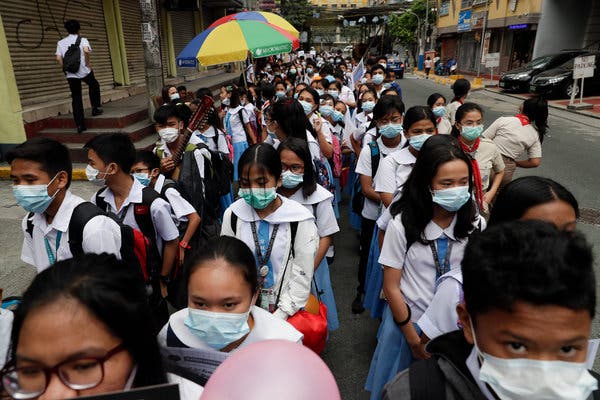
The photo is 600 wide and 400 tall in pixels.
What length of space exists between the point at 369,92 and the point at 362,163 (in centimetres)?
254

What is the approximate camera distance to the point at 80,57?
21.3 ft

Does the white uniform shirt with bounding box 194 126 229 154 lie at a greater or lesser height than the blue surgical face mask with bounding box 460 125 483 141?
lesser

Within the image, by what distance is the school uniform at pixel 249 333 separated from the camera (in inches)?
59.4

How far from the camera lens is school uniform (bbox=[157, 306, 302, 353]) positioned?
151 cm

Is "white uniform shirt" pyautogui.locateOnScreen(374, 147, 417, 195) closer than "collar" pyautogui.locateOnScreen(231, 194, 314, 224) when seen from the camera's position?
No

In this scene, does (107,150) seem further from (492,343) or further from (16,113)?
(16,113)

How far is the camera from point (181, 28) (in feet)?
50.2

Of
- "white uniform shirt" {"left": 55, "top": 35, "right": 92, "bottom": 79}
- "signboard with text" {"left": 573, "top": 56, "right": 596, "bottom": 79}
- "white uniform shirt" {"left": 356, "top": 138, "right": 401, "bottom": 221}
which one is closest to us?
"white uniform shirt" {"left": 356, "top": 138, "right": 401, "bottom": 221}

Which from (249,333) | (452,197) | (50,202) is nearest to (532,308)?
(249,333)

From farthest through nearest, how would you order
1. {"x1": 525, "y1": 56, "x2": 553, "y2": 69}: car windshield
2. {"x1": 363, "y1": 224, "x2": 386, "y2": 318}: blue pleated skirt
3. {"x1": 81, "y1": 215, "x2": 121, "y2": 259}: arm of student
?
{"x1": 525, "y1": 56, "x2": 553, "y2": 69}: car windshield
{"x1": 363, "y1": 224, "x2": 386, "y2": 318}: blue pleated skirt
{"x1": 81, "y1": 215, "x2": 121, "y2": 259}: arm of student

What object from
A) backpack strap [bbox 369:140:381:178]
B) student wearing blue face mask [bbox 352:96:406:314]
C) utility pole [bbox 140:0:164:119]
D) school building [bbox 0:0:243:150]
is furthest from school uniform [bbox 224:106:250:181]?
school building [bbox 0:0:243:150]

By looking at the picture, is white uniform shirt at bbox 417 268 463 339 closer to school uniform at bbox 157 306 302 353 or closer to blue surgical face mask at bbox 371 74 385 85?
school uniform at bbox 157 306 302 353

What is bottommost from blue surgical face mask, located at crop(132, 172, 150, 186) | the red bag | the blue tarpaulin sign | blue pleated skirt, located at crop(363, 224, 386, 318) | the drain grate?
the drain grate

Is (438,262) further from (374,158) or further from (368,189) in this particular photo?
(374,158)
